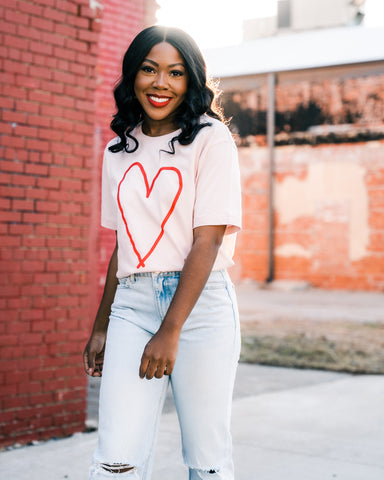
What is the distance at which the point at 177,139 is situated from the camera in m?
2.20

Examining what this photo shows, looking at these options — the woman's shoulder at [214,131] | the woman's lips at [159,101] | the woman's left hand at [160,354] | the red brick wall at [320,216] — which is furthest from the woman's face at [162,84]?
the red brick wall at [320,216]

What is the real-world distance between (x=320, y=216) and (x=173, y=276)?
Answer: 16787 mm

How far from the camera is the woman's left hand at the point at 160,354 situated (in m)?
2.04

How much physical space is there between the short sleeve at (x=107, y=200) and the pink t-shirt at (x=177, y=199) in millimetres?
174

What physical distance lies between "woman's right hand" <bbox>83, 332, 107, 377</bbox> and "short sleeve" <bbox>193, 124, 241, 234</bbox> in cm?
57

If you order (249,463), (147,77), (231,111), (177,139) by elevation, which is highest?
(231,111)

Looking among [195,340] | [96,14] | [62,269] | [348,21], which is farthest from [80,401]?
[348,21]

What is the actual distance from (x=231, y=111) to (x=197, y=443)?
739 inches

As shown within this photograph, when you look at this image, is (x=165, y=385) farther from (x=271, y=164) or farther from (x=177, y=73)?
(x=271, y=164)

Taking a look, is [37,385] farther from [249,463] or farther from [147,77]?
[147,77]

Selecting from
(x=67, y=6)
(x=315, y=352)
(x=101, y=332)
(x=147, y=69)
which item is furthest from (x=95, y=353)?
(x=315, y=352)

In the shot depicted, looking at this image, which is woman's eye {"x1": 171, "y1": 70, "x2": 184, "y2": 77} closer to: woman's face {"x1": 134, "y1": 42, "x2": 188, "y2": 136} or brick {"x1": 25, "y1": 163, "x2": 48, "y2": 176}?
woman's face {"x1": 134, "y1": 42, "x2": 188, "y2": 136}

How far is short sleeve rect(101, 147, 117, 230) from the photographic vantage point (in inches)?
94.0

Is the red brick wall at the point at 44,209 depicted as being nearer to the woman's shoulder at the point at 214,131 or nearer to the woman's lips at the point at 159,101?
the woman's lips at the point at 159,101
